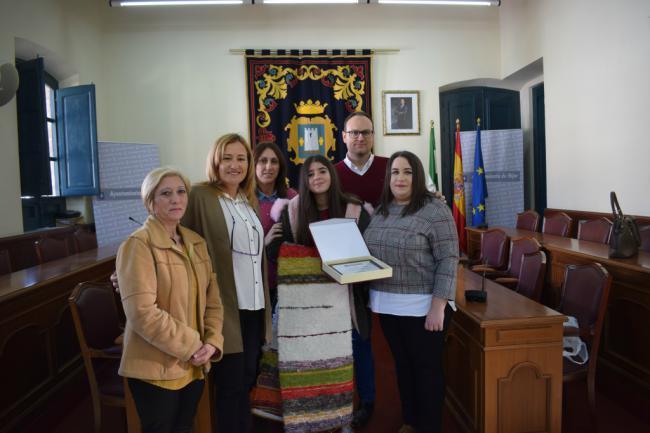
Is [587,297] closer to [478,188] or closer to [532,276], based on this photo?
[532,276]

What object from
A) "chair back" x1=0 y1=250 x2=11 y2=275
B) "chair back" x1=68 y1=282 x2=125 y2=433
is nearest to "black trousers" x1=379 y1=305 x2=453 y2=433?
"chair back" x1=68 y1=282 x2=125 y2=433

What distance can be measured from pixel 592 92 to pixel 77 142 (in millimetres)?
6087

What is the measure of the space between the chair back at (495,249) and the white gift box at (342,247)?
2390mm

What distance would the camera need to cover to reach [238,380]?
1635mm

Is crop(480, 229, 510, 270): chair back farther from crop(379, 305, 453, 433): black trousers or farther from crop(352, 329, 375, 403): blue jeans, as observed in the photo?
crop(379, 305, 453, 433): black trousers

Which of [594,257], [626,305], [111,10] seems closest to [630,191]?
[594,257]

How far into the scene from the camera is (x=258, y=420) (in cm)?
216

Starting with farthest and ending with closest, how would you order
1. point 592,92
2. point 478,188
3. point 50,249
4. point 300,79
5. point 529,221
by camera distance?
point 300,79, point 478,188, point 529,221, point 592,92, point 50,249

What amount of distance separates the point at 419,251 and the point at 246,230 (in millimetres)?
757

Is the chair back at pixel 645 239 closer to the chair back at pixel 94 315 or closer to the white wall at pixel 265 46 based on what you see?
the white wall at pixel 265 46

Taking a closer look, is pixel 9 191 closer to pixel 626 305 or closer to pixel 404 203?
pixel 404 203

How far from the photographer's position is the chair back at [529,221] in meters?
4.77

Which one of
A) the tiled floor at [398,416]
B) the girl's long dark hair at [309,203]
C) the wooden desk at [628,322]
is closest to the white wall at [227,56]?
the wooden desk at [628,322]

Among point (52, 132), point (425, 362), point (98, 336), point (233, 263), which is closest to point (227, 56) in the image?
point (52, 132)
